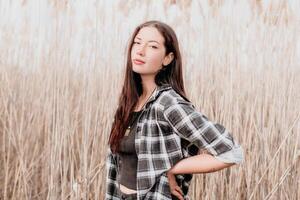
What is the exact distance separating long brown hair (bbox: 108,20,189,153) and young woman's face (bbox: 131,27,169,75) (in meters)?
0.01

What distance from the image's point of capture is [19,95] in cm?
189

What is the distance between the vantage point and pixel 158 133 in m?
0.88

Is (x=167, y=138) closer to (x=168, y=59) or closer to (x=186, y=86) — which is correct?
(x=168, y=59)

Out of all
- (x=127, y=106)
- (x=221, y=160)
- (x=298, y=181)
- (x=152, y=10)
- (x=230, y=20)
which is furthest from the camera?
(x=152, y=10)

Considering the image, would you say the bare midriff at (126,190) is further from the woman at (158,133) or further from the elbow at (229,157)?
the elbow at (229,157)

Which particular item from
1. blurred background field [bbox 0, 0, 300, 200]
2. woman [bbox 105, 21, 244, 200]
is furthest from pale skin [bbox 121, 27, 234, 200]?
blurred background field [bbox 0, 0, 300, 200]

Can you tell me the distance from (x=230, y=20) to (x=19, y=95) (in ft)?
2.73

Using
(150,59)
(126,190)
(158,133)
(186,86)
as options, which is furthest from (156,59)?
(186,86)

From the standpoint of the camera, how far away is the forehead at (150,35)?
94 cm

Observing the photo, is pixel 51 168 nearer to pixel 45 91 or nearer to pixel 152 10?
pixel 45 91

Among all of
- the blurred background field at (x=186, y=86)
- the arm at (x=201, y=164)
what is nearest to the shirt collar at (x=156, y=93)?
the arm at (x=201, y=164)

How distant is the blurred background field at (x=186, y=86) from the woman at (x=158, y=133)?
60 centimetres

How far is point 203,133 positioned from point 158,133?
0.27 ft

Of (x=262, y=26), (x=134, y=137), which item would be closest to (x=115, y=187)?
(x=134, y=137)
